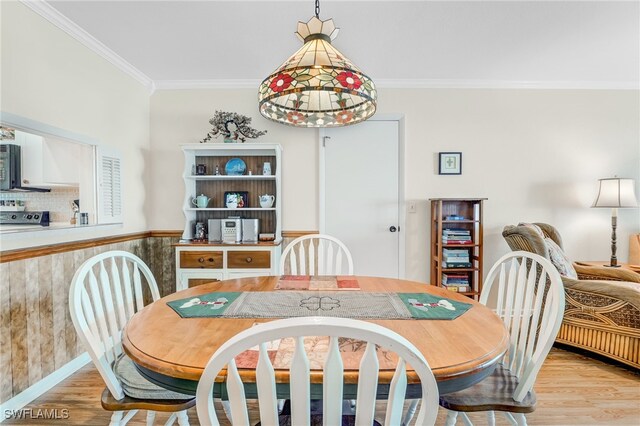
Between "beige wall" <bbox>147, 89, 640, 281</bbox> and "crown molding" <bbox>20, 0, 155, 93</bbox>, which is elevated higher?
"crown molding" <bbox>20, 0, 155, 93</bbox>

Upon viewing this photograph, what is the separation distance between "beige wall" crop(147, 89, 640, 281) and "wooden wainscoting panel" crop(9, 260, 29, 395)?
1423mm

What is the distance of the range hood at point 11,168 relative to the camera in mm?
1935

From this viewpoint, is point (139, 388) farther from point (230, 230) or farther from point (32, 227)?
point (230, 230)

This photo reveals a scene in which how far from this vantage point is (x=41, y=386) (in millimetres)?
1972

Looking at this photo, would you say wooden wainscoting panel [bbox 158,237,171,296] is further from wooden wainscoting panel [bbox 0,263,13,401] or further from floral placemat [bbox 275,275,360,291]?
floral placemat [bbox 275,275,360,291]

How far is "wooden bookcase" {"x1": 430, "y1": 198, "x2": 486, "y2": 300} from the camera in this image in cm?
296

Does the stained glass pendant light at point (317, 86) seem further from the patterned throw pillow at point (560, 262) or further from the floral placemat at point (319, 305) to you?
the patterned throw pillow at point (560, 262)

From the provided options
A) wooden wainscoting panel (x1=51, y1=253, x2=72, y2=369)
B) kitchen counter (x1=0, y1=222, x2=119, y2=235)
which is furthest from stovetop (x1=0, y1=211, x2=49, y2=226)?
wooden wainscoting panel (x1=51, y1=253, x2=72, y2=369)

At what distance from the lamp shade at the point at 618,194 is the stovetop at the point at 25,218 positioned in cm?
449

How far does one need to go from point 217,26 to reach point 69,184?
1.55m

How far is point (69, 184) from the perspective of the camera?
91.4 inches

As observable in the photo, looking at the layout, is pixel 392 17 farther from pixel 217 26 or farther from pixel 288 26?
pixel 217 26

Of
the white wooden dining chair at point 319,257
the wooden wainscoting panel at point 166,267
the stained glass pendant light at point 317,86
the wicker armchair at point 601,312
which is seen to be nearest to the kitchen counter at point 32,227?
the wooden wainscoting panel at point 166,267

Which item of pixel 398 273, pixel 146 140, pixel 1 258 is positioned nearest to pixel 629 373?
pixel 398 273
